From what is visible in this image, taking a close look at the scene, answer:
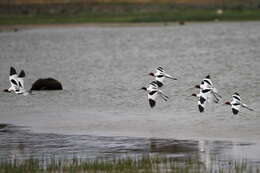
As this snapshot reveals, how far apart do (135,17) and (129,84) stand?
54.4m

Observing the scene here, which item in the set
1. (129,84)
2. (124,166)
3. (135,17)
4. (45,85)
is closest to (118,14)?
(135,17)

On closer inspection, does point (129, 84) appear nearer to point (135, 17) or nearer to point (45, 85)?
point (45, 85)

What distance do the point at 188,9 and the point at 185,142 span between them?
77.4 meters

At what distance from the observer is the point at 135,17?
86.4m

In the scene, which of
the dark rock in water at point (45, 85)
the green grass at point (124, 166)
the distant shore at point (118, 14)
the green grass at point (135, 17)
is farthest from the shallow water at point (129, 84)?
the distant shore at point (118, 14)

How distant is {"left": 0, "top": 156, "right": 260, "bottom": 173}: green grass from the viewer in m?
15.5

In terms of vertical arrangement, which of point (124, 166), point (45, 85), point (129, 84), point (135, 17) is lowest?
point (124, 166)

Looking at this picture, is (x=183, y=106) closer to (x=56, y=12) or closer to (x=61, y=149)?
(x=61, y=149)

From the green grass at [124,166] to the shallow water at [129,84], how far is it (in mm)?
1541

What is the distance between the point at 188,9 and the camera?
95625 millimetres

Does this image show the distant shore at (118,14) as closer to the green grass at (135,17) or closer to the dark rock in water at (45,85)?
the green grass at (135,17)

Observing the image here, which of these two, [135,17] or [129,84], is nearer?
[129,84]

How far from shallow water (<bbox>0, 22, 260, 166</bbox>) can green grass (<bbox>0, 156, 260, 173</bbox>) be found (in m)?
1.54

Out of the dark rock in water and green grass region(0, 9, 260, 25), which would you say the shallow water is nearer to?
the dark rock in water
